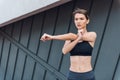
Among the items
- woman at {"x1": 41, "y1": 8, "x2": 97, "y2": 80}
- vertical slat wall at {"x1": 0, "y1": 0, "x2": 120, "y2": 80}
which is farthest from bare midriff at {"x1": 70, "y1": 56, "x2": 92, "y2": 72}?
vertical slat wall at {"x1": 0, "y1": 0, "x2": 120, "y2": 80}

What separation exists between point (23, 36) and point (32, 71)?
1.96ft

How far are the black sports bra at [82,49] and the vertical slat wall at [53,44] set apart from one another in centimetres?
135

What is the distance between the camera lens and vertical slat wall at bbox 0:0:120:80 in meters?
4.20

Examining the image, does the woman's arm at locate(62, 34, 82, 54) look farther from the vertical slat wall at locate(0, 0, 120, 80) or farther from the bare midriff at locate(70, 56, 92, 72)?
the vertical slat wall at locate(0, 0, 120, 80)

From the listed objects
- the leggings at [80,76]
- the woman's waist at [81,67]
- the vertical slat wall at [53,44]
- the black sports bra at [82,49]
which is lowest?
the vertical slat wall at [53,44]

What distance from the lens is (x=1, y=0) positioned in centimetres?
453

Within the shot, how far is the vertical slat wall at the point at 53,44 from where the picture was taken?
4.20 m

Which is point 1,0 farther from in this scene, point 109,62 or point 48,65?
point 109,62

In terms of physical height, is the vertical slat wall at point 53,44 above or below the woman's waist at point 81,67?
below

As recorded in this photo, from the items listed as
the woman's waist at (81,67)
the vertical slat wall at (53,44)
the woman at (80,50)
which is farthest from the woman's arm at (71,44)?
the vertical slat wall at (53,44)

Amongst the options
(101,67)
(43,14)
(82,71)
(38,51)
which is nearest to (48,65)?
(38,51)

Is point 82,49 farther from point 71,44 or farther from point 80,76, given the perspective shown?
point 80,76

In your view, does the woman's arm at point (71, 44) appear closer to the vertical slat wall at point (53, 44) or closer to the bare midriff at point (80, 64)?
the bare midriff at point (80, 64)

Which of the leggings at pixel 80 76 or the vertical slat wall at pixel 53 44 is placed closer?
the leggings at pixel 80 76
